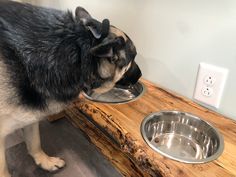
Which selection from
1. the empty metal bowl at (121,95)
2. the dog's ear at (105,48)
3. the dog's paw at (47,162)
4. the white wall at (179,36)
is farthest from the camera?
the dog's paw at (47,162)

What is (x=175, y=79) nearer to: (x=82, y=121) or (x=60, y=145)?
(x=82, y=121)

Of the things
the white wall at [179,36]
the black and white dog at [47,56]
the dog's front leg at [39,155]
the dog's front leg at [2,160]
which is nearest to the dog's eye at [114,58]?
the black and white dog at [47,56]

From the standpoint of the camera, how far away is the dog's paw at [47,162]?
46.1 inches

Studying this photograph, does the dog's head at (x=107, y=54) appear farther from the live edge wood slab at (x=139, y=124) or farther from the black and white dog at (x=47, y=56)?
the live edge wood slab at (x=139, y=124)

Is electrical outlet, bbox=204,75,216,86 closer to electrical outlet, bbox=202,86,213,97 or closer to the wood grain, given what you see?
electrical outlet, bbox=202,86,213,97

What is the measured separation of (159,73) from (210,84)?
0.84 ft

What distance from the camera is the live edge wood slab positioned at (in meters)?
0.72

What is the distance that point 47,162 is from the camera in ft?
3.86

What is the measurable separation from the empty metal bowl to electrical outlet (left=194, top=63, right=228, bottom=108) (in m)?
0.24

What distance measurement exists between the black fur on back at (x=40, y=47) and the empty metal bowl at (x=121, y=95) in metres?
0.27

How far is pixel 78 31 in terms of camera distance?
754 millimetres

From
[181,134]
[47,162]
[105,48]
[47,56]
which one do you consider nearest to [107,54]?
[105,48]

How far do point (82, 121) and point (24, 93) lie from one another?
448 millimetres

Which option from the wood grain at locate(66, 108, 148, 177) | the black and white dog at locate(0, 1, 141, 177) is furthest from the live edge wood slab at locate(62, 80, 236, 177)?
the black and white dog at locate(0, 1, 141, 177)
